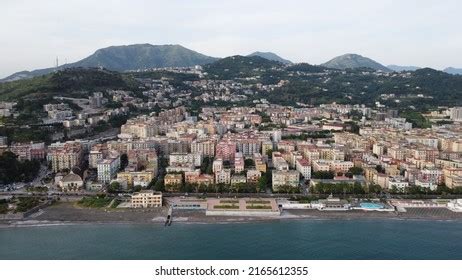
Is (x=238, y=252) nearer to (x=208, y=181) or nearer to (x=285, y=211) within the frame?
(x=285, y=211)

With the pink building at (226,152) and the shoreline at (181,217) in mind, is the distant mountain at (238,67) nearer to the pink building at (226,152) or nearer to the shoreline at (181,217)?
the pink building at (226,152)

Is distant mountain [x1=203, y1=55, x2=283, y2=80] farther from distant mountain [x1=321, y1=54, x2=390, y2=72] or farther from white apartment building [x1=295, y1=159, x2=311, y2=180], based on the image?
white apartment building [x1=295, y1=159, x2=311, y2=180]

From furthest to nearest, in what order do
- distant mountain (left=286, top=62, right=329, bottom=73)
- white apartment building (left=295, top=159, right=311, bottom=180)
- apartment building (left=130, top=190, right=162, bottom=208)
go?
distant mountain (left=286, top=62, right=329, bottom=73), white apartment building (left=295, top=159, right=311, bottom=180), apartment building (left=130, top=190, right=162, bottom=208)

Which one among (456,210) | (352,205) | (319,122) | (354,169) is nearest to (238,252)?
(352,205)

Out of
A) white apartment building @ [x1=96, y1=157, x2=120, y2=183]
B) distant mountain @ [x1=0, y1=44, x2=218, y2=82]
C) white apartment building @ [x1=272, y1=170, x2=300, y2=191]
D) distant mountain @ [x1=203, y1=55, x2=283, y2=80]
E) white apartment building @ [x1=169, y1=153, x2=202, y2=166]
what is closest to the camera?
white apartment building @ [x1=272, y1=170, x2=300, y2=191]

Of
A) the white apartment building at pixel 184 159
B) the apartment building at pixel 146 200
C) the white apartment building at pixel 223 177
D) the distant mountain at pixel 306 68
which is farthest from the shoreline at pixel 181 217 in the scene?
the distant mountain at pixel 306 68

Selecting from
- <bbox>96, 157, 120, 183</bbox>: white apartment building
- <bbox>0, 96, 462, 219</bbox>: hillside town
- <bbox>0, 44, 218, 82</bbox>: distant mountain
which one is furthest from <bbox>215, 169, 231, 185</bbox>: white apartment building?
<bbox>0, 44, 218, 82</bbox>: distant mountain
